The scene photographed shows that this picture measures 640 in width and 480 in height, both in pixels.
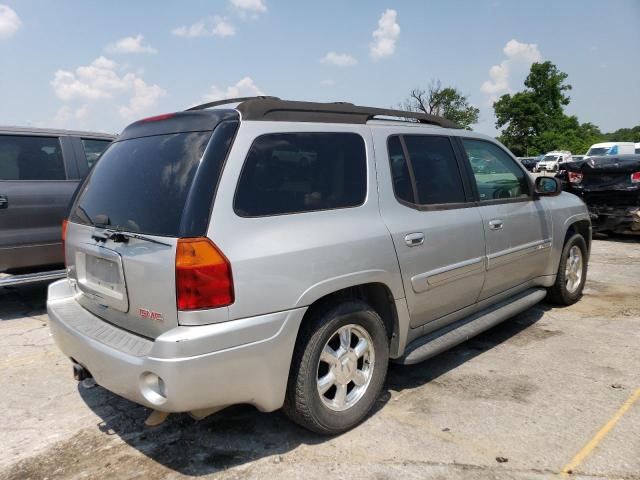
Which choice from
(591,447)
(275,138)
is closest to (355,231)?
(275,138)

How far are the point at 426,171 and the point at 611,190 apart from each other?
692 centimetres

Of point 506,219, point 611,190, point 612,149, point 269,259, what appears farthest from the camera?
point 612,149

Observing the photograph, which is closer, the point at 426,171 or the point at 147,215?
the point at 147,215

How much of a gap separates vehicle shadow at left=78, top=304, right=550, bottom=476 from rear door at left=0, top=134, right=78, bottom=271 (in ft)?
7.41

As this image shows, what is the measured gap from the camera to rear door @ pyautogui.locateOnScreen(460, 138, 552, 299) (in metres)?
4.03

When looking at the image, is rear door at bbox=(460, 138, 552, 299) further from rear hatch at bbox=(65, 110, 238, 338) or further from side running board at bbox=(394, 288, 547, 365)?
rear hatch at bbox=(65, 110, 238, 338)

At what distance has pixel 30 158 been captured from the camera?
5.44 metres

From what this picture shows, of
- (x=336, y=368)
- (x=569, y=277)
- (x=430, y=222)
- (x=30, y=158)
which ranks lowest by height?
(x=569, y=277)

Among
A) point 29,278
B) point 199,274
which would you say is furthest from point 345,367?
point 29,278

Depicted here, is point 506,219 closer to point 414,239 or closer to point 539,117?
point 414,239

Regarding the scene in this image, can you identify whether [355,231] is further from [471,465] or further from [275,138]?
[471,465]

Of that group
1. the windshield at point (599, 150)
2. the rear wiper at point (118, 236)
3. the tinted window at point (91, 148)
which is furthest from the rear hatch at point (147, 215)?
the windshield at point (599, 150)

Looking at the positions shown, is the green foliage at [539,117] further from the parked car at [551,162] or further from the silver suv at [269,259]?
the silver suv at [269,259]

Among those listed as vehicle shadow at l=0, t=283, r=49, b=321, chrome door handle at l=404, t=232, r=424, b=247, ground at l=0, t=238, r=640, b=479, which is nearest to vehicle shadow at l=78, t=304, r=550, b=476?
ground at l=0, t=238, r=640, b=479
